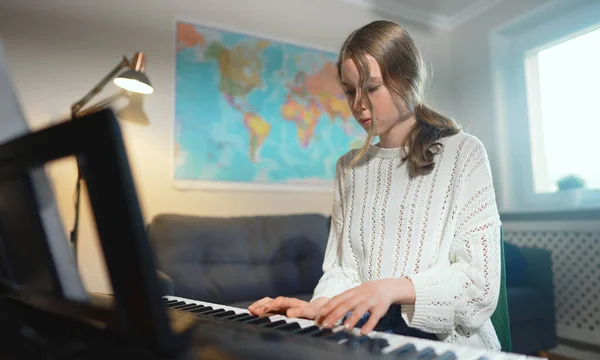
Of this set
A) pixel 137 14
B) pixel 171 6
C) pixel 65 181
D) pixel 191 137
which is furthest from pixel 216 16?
pixel 65 181

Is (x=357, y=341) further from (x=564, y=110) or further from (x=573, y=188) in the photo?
(x=564, y=110)

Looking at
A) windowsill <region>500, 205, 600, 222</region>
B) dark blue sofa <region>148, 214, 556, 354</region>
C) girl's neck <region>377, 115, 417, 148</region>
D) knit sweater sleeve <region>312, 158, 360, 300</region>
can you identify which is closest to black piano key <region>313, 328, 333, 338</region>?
knit sweater sleeve <region>312, 158, 360, 300</region>

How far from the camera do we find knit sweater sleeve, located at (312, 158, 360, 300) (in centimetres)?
99

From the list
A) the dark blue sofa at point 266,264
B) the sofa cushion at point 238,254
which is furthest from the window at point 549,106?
the sofa cushion at point 238,254

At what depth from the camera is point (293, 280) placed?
2.18 m

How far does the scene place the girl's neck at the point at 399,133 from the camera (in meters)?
1.09

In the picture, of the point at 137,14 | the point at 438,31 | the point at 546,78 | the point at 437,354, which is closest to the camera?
the point at 437,354

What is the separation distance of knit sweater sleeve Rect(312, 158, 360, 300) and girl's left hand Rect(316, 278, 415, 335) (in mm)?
285

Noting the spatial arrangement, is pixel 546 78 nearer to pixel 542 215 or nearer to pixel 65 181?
pixel 542 215

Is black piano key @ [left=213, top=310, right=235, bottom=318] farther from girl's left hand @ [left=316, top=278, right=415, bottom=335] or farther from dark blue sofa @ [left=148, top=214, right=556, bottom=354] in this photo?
dark blue sofa @ [left=148, top=214, right=556, bottom=354]

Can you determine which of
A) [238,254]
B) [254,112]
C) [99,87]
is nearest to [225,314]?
[238,254]

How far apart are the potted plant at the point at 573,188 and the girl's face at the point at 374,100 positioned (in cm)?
200

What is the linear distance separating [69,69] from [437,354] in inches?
92.2

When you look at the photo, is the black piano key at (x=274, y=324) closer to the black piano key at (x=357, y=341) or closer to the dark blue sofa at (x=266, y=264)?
the black piano key at (x=357, y=341)
